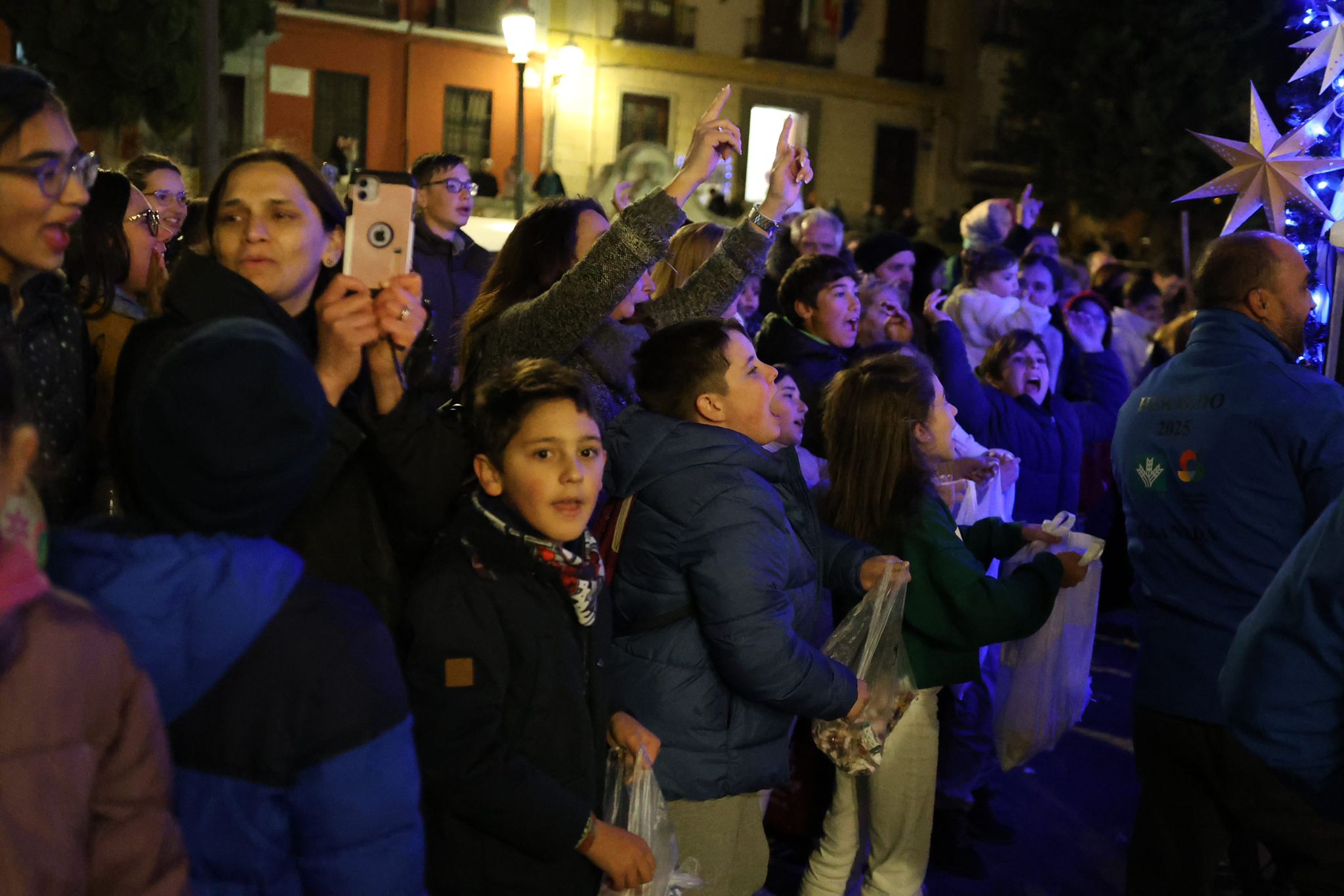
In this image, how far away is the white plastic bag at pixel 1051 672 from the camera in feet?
11.9

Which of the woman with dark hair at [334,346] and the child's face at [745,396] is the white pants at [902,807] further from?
the woman with dark hair at [334,346]

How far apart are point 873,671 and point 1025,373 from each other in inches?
105

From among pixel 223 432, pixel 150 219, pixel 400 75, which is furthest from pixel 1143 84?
pixel 223 432

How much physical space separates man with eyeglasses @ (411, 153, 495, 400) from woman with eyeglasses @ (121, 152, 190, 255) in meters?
1.29

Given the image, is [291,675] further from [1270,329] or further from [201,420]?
[1270,329]

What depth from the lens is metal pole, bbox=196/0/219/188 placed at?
7559mm

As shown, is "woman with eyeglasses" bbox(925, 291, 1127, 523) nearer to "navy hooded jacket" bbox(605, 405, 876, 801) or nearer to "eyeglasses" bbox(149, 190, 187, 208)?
"navy hooded jacket" bbox(605, 405, 876, 801)

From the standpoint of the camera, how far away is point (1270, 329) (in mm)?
3383

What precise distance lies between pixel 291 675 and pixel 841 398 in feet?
7.44

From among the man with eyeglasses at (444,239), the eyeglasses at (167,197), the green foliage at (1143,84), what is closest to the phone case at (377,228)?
the eyeglasses at (167,197)

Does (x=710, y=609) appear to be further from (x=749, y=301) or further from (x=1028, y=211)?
(x=1028, y=211)

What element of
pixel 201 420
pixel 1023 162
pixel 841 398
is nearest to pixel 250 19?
pixel 1023 162

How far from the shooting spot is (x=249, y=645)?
1596mm

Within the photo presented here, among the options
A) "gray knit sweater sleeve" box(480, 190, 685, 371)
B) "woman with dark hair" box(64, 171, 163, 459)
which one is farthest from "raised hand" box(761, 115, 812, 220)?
"woman with dark hair" box(64, 171, 163, 459)
